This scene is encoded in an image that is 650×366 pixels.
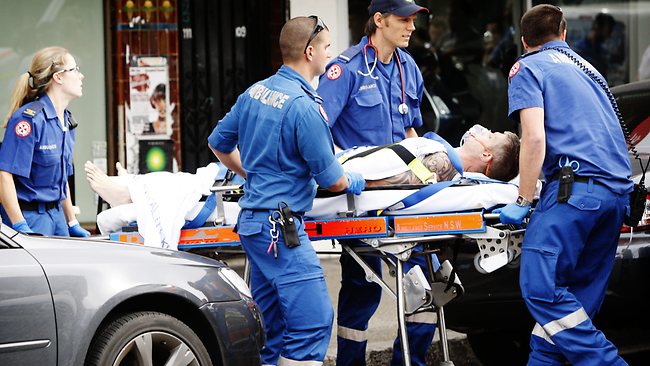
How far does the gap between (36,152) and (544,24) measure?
2.71 meters

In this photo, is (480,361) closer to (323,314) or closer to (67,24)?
(323,314)

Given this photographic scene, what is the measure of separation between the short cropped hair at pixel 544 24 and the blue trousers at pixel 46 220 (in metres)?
2.64

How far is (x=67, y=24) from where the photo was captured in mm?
10711

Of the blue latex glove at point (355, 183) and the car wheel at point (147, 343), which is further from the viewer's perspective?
the blue latex glove at point (355, 183)

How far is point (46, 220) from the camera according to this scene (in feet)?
21.9

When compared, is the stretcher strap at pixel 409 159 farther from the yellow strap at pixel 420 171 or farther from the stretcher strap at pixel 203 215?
the stretcher strap at pixel 203 215

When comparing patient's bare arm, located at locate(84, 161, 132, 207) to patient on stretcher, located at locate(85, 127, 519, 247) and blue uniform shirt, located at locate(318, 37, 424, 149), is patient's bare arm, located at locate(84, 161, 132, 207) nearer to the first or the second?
patient on stretcher, located at locate(85, 127, 519, 247)

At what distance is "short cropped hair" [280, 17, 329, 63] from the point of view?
575cm

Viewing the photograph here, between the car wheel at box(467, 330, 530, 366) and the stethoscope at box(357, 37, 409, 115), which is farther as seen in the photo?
the car wheel at box(467, 330, 530, 366)

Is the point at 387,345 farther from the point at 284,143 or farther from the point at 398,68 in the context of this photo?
the point at 284,143

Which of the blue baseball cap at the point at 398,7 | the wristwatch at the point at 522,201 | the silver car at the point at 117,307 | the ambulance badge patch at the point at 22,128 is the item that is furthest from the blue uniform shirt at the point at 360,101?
the ambulance badge patch at the point at 22,128

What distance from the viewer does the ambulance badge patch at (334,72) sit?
6793 millimetres

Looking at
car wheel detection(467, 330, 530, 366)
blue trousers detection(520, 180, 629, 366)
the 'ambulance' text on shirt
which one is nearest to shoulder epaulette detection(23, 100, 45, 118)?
the 'ambulance' text on shirt

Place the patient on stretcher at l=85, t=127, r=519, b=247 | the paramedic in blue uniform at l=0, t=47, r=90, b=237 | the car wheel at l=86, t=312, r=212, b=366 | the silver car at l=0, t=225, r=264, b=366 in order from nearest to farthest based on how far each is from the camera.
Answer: the silver car at l=0, t=225, r=264, b=366
the car wheel at l=86, t=312, r=212, b=366
the patient on stretcher at l=85, t=127, r=519, b=247
the paramedic in blue uniform at l=0, t=47, r=90, b=237
